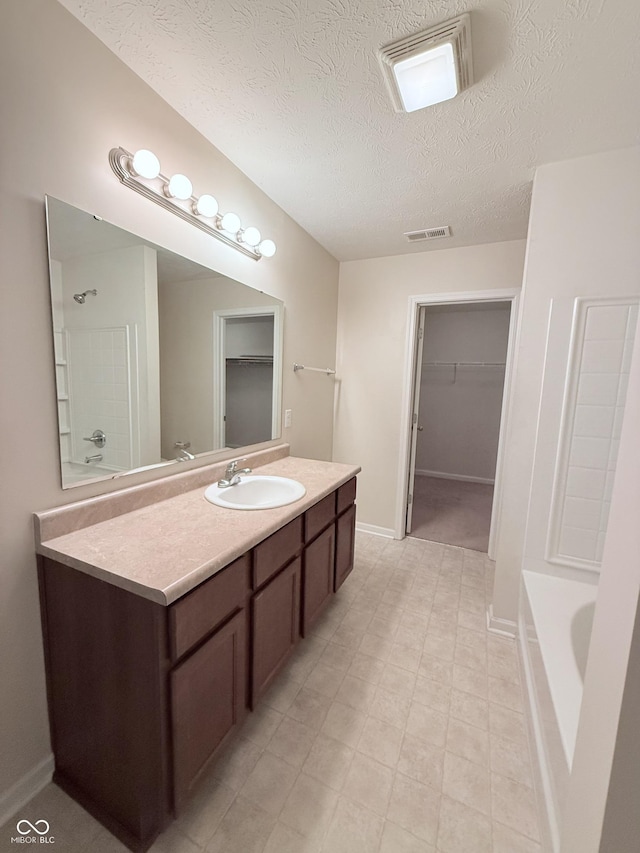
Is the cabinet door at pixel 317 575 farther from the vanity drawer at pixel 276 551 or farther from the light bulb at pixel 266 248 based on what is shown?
the light bulb at pixel 266 248

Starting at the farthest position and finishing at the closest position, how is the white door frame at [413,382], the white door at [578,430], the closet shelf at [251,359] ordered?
the white door frame at [413,382] → the closet shelf at [251,359] → the white door at [578,430]

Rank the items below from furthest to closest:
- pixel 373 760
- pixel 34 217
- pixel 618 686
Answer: pixel 373 760 < pixel 34 217 < pixel 618 686

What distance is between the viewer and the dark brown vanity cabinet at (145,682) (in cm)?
87

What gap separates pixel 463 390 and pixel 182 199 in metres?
4.21

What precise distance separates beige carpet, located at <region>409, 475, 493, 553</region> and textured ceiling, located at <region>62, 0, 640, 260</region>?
252 cm

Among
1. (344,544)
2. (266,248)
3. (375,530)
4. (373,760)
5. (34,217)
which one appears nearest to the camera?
(34,217)

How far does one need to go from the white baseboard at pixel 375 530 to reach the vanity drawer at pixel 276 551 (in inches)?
67.1

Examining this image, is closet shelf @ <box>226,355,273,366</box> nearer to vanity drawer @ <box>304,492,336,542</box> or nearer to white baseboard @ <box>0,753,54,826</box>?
vanity drawer @ <box>304,492,336,542</box>

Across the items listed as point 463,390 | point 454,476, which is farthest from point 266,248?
point 454,476

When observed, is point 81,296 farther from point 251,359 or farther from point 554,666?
point 554,666

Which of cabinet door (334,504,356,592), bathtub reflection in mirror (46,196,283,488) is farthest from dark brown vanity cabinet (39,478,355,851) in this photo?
cabinet door (334,504,356,592)

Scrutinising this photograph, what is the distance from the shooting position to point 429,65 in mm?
1130

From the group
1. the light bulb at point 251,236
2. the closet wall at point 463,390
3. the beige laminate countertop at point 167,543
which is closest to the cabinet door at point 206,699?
the beige laminate countertop at point 167,543

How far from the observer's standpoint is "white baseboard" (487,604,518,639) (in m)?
1.86
